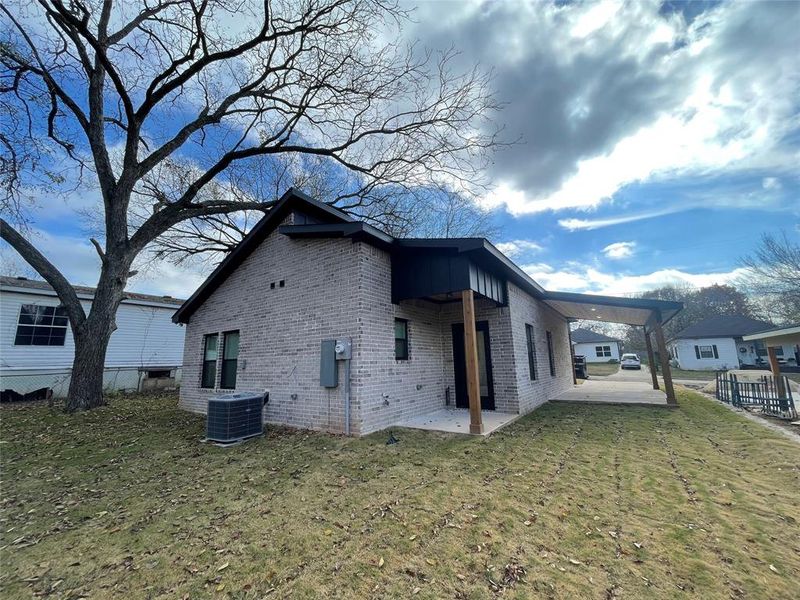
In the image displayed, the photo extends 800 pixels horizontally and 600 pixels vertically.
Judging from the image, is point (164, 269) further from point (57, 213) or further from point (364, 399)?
point (364, 399)

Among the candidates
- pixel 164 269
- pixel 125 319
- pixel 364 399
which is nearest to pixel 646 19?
pixel 364 399

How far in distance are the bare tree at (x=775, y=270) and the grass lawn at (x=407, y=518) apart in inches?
999

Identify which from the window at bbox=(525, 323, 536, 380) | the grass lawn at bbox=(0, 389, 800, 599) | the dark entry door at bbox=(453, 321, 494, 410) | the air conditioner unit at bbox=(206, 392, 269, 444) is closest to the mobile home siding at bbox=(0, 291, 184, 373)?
the grass lawn at bbox=(0, 389, 800, 599)

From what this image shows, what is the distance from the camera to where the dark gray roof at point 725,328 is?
2712 cm

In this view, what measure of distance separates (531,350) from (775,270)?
1008 inches

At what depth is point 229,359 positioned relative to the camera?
912 centimetres

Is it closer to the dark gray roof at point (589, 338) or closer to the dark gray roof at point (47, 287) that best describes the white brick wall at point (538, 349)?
the dark gray roof at point (47, 287)

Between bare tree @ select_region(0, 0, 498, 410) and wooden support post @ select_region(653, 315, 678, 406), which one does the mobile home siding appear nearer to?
bare tree @ select_region(0, 0, 498, 410)

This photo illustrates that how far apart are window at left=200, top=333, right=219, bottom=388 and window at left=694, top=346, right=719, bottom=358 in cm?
3821

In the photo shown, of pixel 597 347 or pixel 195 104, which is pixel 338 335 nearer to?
pixel 195 104

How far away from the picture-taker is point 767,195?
433 inches

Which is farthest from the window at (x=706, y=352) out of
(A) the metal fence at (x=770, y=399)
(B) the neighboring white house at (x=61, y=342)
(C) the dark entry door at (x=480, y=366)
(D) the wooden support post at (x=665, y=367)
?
(B) the neighboring white house at (x=61, y=342)

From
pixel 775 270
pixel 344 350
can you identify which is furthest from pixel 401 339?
pixel 775 270

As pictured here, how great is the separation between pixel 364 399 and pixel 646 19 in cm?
941
